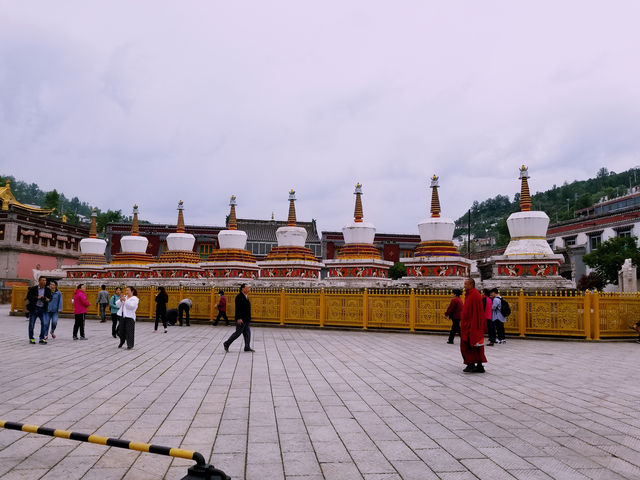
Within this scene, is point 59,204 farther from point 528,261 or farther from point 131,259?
point 528,261

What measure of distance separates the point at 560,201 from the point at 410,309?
79.1 metres

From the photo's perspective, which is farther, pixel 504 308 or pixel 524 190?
pixel 524 190

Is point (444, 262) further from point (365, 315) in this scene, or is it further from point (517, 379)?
point (517, 379)

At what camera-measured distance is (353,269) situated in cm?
2027

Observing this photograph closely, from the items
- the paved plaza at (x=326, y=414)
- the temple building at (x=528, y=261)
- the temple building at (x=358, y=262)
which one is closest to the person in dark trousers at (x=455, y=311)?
the paved plaza at (x=326, y=414)

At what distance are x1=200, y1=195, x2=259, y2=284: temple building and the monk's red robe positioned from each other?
53.0 feet

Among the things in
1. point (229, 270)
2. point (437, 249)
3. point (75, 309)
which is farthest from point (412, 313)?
point (229, 270)

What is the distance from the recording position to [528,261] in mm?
17188

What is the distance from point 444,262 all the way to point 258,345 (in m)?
9.17

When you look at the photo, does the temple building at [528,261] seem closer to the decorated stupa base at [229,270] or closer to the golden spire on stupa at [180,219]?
the decorated stupa base at [229,270]

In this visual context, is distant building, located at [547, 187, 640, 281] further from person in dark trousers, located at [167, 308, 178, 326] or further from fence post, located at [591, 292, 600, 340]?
person in dark trousers, located at [167, 308, 178, 326]

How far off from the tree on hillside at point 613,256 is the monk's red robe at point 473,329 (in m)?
31.1

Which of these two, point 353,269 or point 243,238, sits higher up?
point 243,238

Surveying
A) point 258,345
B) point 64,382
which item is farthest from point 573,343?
point 64,382
